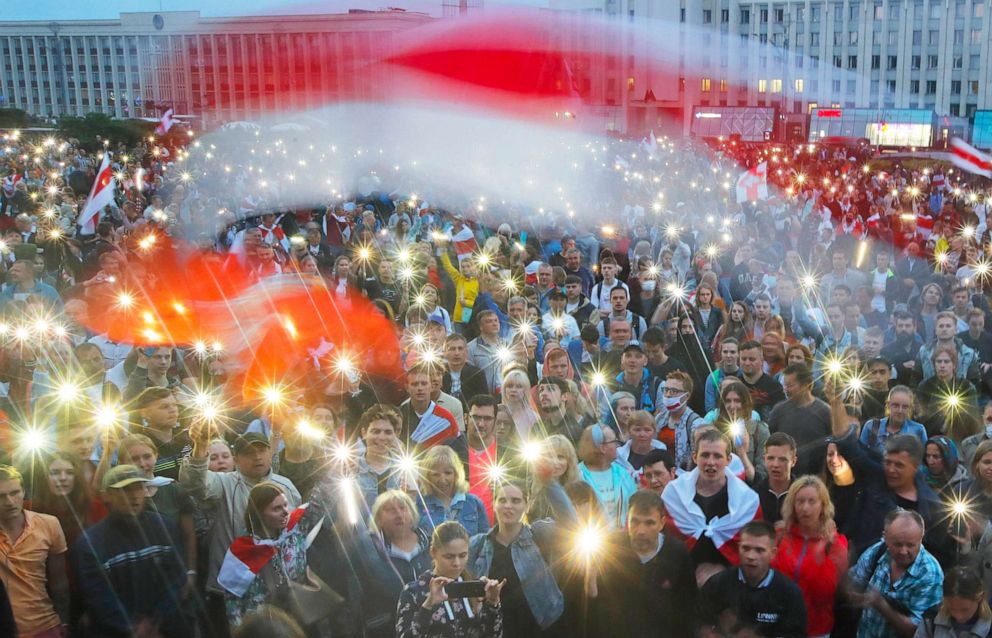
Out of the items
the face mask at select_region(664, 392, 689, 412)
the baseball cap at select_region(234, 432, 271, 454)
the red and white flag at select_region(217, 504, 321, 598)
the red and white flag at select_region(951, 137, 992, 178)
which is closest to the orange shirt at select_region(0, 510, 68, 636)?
the red and white flag at select_region(217, 504, 321, 598)

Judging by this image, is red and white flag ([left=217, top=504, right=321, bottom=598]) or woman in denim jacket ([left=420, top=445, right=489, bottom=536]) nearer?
red and white flag ([left=217, top=504, right=321, bottom=598])

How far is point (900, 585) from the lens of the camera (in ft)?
12.5

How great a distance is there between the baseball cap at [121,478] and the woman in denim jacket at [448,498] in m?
1.32

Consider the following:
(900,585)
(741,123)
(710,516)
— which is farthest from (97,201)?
(741,123)

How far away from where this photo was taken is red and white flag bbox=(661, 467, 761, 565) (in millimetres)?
4234

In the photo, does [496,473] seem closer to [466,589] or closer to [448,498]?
[448,498]

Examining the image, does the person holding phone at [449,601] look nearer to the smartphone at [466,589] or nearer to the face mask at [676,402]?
the smartphone at [466,589]

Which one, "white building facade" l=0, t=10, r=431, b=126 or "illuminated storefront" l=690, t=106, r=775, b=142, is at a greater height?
"white building facade" l=0, t=10, r=431, b=126

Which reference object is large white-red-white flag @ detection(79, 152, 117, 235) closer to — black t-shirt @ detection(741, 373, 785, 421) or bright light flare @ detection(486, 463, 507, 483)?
bright light flare @ detection(486, 463, 507, 483)

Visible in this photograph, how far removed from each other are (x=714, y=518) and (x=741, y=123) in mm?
43394

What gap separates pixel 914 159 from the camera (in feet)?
111

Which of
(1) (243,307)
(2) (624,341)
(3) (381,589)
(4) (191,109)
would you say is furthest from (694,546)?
(4) (191,109)

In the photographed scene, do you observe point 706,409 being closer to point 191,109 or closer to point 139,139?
point 139,139

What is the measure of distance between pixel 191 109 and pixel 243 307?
93.6m
